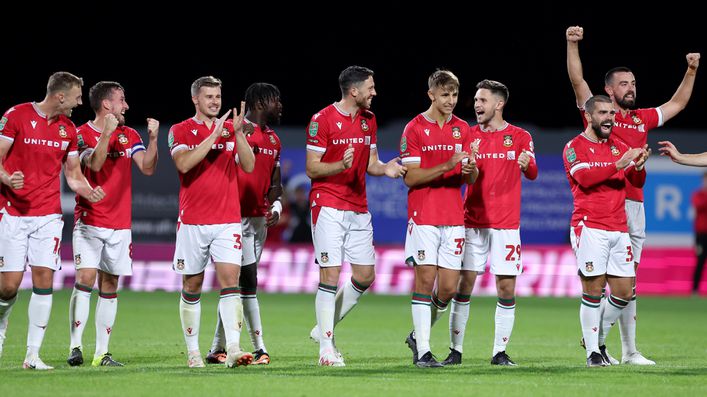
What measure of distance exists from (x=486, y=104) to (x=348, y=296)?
237 cm

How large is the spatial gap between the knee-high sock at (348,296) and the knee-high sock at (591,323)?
7.08 ft

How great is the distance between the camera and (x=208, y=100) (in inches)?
397

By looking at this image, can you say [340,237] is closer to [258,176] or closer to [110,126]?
[258,176]

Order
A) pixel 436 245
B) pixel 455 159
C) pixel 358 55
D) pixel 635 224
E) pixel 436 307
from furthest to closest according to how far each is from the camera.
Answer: pixel 358 55, pixel 635 224, pixel 436 307, pixel 436 245, pixel 455 159

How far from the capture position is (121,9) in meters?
30.1

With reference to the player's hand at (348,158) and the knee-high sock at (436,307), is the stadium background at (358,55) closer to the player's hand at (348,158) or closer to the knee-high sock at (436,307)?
the knee-high sock at (436,307)

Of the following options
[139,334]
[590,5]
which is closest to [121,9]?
[590,5]

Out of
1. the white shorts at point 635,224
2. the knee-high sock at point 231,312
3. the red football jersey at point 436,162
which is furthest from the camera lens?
the white shorts at point 635,224

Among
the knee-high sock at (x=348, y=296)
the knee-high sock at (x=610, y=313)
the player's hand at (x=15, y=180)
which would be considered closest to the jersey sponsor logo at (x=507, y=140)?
the knee-high sock at (x=610, y=313)

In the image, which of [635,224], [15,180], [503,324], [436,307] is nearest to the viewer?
[15,180]

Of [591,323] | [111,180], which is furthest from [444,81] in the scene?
[111,180]

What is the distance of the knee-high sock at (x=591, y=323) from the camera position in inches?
406

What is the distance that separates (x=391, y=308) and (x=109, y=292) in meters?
8.72

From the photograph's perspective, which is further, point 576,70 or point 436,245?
point 576,70
